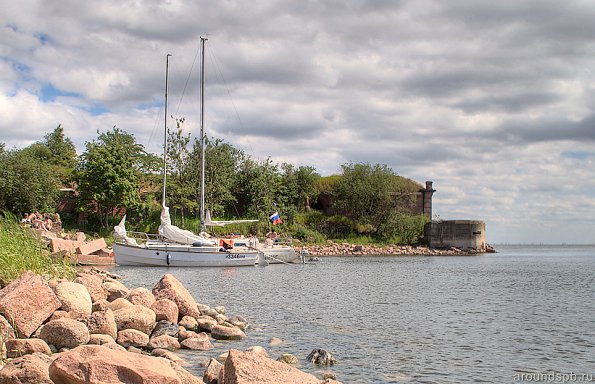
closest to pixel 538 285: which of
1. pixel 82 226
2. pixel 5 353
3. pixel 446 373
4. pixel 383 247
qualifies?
pixel 446 373

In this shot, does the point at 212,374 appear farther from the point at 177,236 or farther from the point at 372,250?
the point at 372,250

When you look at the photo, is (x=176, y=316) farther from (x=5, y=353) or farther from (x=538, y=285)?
(x=538, y=285)

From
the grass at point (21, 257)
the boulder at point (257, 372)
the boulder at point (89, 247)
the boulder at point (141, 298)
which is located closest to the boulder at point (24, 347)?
the boulder at point (257, 372)

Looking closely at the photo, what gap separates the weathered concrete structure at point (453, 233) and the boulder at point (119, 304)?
57.3 meters

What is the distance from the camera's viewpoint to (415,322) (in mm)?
18047

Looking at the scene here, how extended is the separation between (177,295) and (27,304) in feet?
16.4

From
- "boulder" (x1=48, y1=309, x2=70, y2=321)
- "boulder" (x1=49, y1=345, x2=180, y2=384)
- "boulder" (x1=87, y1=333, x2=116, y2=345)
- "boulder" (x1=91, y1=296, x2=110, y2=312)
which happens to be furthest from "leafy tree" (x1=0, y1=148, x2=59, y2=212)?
"boulder" (x1=49, y1=345, x2=180, y2=384)

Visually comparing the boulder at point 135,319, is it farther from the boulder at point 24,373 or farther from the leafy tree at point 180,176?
the leafy tree at point 180,176

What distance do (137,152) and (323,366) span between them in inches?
2083

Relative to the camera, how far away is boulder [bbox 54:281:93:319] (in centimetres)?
1278

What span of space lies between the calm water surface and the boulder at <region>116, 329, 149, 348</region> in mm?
1051

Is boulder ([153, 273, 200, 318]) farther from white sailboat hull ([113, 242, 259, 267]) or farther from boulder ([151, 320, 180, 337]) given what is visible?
white sailboat hull ([113, 242, 259, 267])

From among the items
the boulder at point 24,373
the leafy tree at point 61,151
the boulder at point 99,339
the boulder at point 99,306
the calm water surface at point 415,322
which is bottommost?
the calm water surface at point 415,322

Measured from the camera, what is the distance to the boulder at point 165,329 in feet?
44.8
